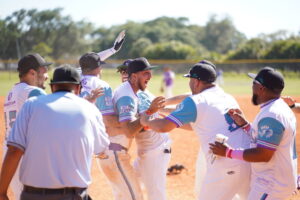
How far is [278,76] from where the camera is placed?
14.0ft

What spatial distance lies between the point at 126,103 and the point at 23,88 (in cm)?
135

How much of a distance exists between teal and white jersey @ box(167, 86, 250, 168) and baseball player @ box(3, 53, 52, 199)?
169 centimetres

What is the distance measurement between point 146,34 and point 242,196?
3595 inches

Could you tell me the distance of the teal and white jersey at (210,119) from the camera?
445 cm

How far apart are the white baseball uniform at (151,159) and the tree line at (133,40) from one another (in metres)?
48.6

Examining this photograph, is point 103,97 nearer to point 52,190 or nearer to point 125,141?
point 125,141

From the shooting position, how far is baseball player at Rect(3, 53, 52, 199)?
4805 mm

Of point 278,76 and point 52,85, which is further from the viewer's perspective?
point 278,76

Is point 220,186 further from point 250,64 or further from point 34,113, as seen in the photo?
point 250,64

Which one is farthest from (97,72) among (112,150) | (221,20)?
(221,20)

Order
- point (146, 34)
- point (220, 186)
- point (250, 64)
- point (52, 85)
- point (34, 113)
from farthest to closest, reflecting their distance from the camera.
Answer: point (146, 34)
point (250, 64)
point (220, 186)
point (52, 85)
point (34, 113)

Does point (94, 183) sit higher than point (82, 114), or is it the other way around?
point (82, 114)

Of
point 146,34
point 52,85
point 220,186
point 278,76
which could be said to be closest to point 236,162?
point 220,186

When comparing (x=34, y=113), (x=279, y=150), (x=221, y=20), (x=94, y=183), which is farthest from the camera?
(x=221, y=20)
